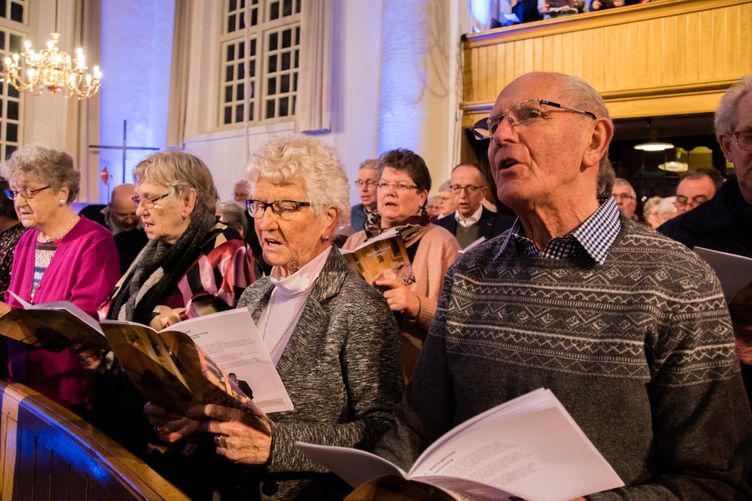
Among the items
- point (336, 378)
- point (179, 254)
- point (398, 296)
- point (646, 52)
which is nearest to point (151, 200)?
point (179, 254)

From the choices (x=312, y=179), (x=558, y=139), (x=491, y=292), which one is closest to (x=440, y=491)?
(x=491, y=292)

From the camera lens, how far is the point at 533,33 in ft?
25.8

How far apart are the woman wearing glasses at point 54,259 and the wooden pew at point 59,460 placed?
41 cm

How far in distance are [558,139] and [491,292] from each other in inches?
14.0

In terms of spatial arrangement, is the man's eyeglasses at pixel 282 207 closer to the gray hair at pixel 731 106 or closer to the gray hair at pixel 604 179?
the gray hair at pixel 604 179

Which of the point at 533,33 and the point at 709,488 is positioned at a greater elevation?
the point at 533,33

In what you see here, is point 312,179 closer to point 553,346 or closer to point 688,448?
point 553,346

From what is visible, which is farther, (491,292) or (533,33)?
(533,33)

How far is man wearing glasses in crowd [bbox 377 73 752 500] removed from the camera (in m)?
1.19

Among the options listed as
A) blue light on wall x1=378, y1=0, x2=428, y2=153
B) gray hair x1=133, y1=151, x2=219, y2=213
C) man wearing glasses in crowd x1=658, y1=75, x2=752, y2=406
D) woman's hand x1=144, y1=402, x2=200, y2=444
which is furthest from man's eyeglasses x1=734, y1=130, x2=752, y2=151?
blue light on wall x1=378, y1=0, x2=428, y2=153

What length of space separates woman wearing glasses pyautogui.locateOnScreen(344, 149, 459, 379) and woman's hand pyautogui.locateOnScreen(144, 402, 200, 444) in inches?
41.3

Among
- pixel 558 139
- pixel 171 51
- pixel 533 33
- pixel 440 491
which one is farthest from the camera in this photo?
pixel 171 51

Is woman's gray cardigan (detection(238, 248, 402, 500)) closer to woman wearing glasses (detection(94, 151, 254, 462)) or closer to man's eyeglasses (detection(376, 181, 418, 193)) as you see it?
woman wearing glasses (detection(94, 151, 254, 462))

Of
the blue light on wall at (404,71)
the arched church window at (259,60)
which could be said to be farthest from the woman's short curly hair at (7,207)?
the arched church window at (259,60)
